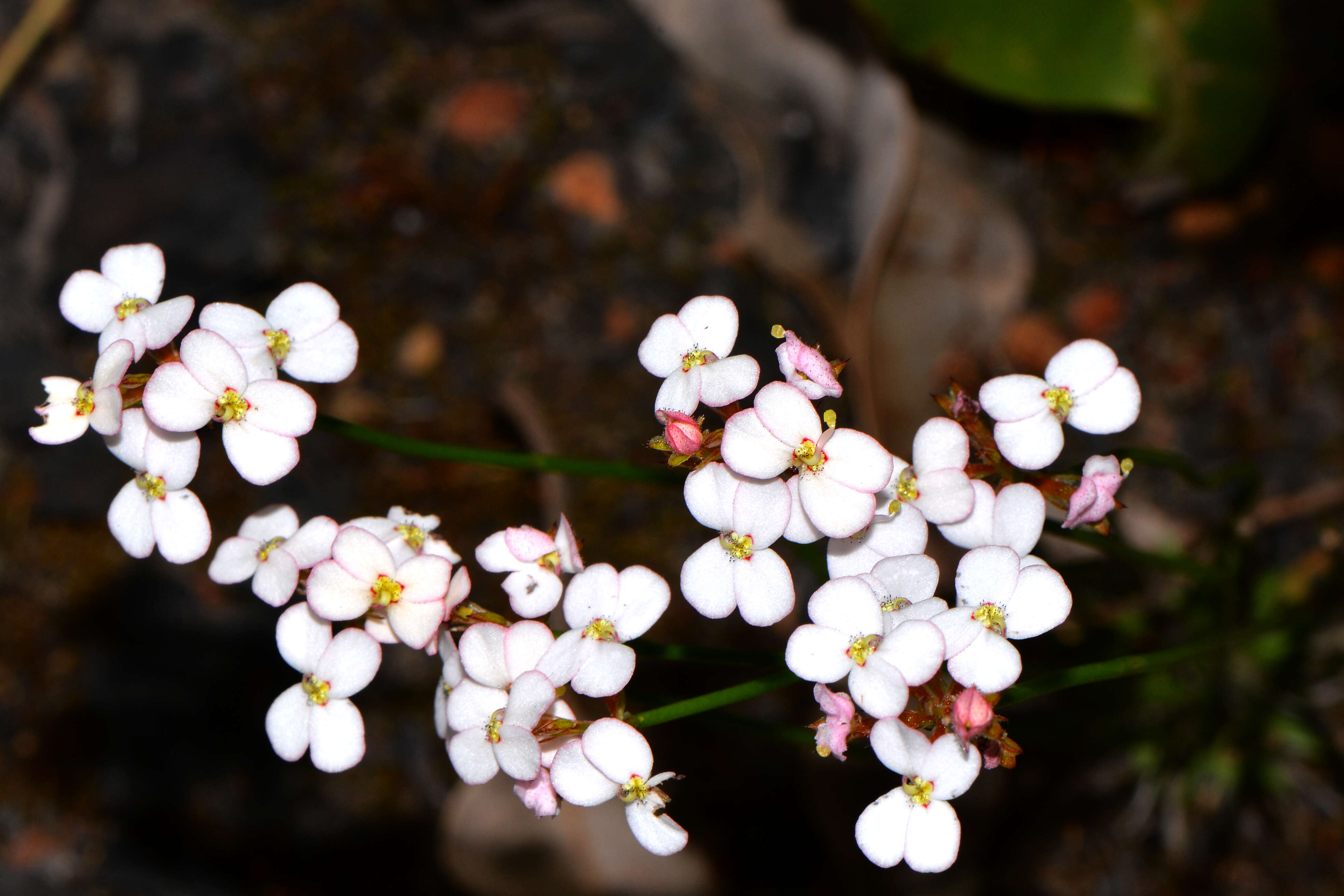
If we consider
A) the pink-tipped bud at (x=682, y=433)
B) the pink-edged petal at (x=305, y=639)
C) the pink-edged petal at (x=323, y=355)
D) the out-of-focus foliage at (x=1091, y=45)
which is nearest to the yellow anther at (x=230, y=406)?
the pink-edged petal at (x=323, y=355)

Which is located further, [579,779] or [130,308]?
[130,308]

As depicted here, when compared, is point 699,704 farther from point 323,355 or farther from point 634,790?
point 323,355

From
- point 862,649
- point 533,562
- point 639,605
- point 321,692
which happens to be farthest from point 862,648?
point 321,692

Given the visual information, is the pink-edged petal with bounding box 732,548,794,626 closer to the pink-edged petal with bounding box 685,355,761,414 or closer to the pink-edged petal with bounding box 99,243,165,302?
the pink-edged petal with bounding box 685,355,761,414

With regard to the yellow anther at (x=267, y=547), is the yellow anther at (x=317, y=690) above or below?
below

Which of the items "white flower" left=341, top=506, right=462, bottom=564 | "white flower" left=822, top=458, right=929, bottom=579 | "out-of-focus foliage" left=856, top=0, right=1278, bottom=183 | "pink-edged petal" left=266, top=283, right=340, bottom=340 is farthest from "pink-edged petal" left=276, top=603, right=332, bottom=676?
"out-of-focus foliage" left=856, top=0, right=1278, bottom=183

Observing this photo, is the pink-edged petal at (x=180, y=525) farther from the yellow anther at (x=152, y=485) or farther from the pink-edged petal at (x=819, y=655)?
the pink-edged petal at (x=819, y=655)

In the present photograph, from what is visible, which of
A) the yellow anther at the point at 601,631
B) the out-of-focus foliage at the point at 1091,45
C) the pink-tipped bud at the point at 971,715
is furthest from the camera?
the out-of-focus foliage at the point at 1091,45
